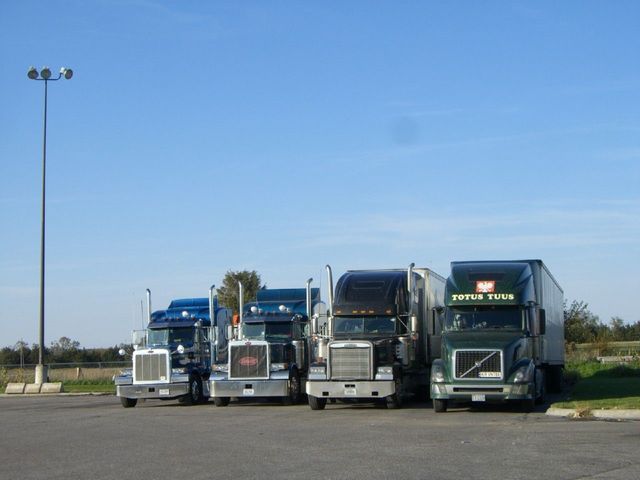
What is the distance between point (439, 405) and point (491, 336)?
2.09m

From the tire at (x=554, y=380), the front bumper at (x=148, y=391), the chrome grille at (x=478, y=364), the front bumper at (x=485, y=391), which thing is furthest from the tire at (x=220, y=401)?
the tire at (x=554, y=380)

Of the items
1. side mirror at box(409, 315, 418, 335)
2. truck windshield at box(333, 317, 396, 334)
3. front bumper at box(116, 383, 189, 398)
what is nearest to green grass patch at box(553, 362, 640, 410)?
side mirror at box(409, 315, 418, 335)

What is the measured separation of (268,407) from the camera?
28406 mm

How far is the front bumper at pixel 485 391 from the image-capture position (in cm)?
2303

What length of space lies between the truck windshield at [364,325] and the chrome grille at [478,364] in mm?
3687

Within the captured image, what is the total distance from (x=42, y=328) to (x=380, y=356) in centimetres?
1948

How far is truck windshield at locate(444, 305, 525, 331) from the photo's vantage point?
2462cm

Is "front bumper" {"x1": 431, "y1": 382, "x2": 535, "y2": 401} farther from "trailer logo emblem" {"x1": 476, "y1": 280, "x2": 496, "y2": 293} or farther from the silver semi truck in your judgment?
"trailer logo emblem" {"x1": 476, "y1": 280, "x2": 496, "y2": 293}

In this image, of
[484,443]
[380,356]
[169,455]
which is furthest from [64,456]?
[380,356]

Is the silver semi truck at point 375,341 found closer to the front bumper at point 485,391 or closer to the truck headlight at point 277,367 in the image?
the truck headlight at point 277,367

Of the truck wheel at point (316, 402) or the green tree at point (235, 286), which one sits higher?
the green tree at point (235, 286)

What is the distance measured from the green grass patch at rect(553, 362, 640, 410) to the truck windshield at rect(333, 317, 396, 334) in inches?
193

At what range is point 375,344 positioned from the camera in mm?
25938

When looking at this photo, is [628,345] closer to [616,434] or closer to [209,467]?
[616,434]
